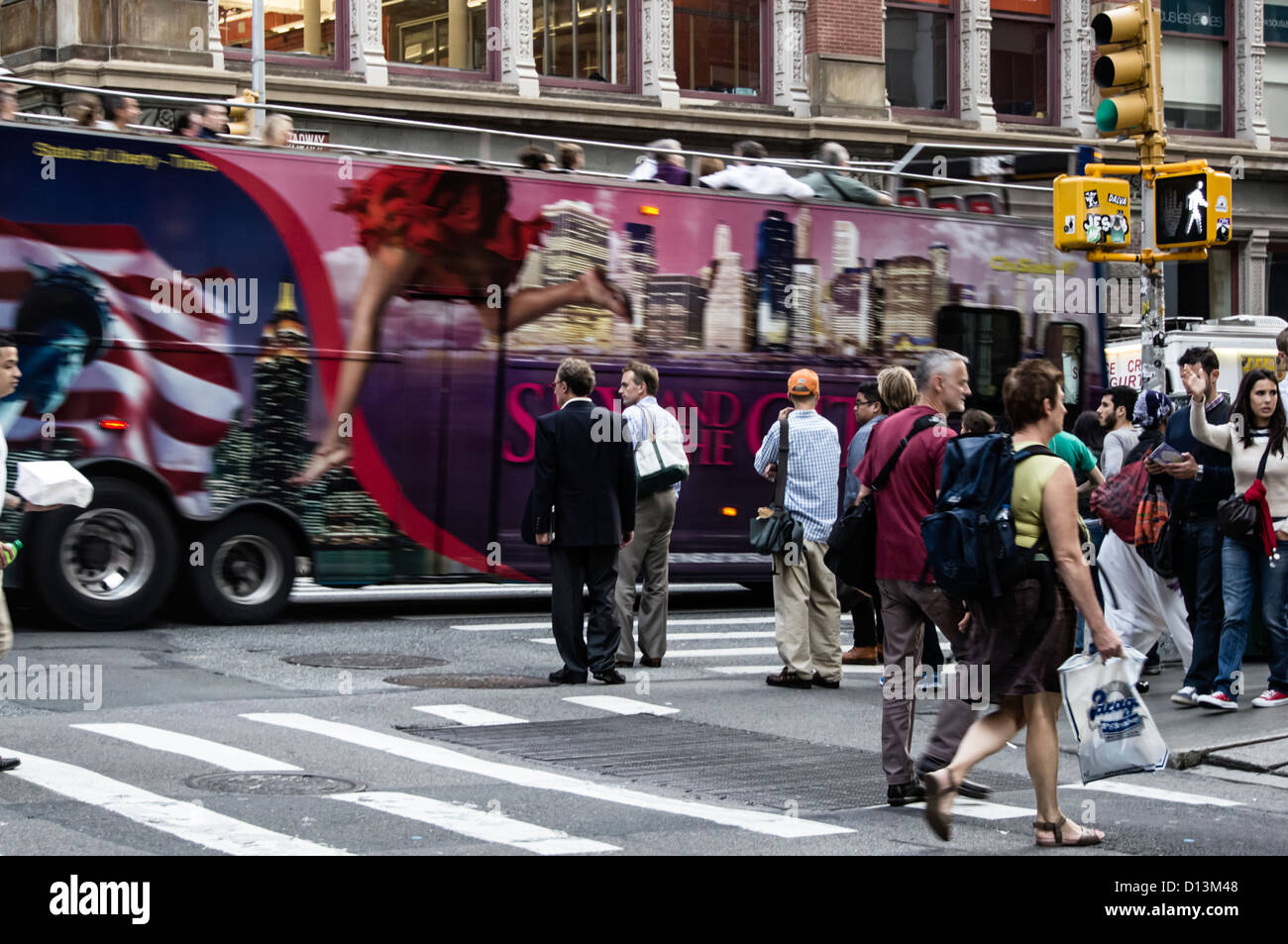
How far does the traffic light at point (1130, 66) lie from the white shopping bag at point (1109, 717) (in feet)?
24.7

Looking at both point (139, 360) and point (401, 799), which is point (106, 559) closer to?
point (139, 360)

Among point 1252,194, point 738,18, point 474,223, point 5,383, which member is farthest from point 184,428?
point 1252,194

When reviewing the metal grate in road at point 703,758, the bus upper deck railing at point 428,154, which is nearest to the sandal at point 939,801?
the metal grate in road at point 703,758

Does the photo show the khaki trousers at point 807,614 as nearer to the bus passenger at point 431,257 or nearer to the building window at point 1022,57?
the bus passenger at point 431,257

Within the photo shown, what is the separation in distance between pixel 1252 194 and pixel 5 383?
3079 centimetres

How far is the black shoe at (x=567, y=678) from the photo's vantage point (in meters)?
11.9

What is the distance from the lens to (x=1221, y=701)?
419 inches

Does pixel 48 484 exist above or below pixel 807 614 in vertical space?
above

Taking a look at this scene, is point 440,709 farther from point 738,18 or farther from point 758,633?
point 738,18

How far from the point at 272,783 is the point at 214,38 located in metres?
19.3

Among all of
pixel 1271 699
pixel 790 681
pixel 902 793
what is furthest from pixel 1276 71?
pixel 902 793

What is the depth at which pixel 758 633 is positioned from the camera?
15461mm

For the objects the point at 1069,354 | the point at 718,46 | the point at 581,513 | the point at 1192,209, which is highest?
the point at 718,46
